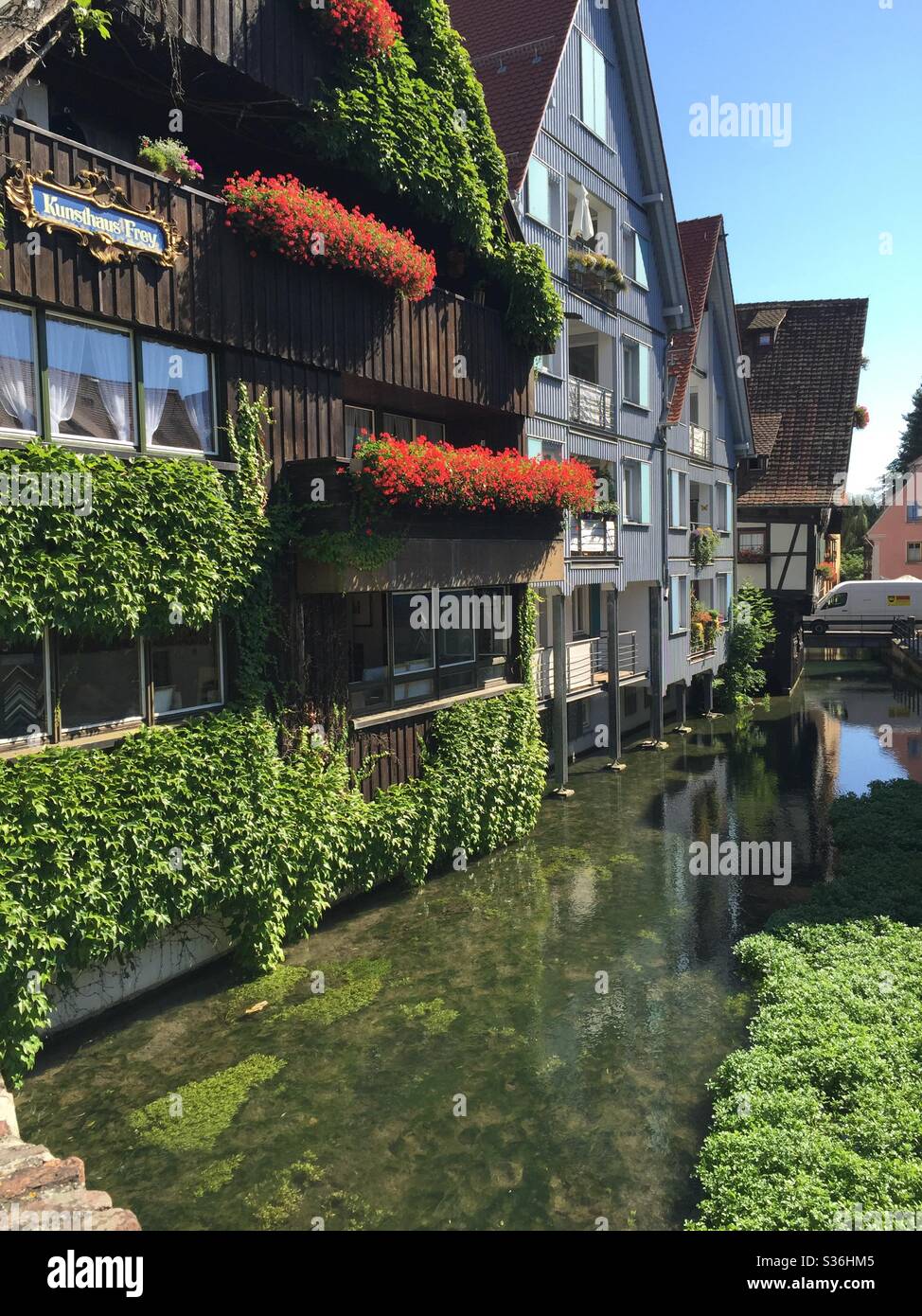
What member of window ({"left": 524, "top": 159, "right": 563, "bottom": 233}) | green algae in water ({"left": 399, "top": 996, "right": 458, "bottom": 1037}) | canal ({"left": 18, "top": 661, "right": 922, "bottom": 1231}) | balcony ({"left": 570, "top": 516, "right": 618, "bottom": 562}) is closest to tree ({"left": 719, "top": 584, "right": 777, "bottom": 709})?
balcony ({"left": 570, "top": 516, "right": 618, "bottom": 562})

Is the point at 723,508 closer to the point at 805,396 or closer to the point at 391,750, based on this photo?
the point at 805,396

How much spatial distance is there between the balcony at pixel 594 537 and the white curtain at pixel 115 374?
1314 cm

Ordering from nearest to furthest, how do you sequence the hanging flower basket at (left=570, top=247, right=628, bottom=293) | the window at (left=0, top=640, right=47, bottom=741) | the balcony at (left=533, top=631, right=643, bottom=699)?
the window at (left=0, top=640, right=47, bottom=741)
the balcony at (left=533, top=631, right=643, bottom=699)
the hanging flower basket at (left=570, top=247, right=628, bottom=293)

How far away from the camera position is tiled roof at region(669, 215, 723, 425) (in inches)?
1179

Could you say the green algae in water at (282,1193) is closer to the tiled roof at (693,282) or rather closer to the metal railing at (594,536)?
the metal railing at (594,536)

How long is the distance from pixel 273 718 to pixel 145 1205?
6193 mm

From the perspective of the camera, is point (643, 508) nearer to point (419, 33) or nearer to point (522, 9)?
point (522, 9)

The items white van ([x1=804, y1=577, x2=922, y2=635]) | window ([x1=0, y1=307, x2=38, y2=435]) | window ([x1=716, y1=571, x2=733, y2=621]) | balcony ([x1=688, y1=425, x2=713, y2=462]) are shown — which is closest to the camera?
window ([x1=0, y1=307, x2=38, y2=435])

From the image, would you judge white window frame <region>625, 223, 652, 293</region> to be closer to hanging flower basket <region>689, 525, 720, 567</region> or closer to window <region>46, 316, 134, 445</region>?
hanging flower basket <region>689, 525, 720, 567</region>

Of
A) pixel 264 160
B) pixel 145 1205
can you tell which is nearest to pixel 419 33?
pixel 264 160

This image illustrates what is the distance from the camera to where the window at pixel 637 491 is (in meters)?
26.7

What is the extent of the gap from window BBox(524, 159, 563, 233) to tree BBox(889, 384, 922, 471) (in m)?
66.5

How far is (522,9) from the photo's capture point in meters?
23.5

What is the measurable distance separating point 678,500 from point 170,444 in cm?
2193
